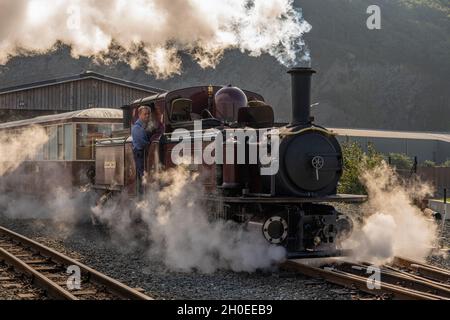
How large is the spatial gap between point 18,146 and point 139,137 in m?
12.0

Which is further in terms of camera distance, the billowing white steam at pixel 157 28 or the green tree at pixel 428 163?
the green tree at pixel 428 163

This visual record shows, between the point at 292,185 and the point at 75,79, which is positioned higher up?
the point at 75,79

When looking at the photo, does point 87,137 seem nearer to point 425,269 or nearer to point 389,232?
point 389,232

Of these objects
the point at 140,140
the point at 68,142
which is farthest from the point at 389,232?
the point at 68,142

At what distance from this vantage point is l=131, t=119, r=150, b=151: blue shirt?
12.3 meters

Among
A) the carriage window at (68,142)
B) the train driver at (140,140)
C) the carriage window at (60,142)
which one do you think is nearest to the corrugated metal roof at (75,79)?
the carriage window at (60,142)

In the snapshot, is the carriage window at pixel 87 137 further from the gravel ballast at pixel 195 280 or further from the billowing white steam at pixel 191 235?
the billowing white steam at pixel 191 235

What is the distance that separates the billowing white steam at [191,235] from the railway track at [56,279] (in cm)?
156

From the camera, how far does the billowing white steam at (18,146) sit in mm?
21125

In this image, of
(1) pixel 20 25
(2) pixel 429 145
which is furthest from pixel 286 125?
(2) pixel 429 145

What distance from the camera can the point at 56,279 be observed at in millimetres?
9320

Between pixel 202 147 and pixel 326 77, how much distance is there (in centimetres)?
8331

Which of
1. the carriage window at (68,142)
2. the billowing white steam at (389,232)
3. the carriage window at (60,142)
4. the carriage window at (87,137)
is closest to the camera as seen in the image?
the billowing white steam at (389,232)

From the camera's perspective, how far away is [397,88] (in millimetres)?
89500
